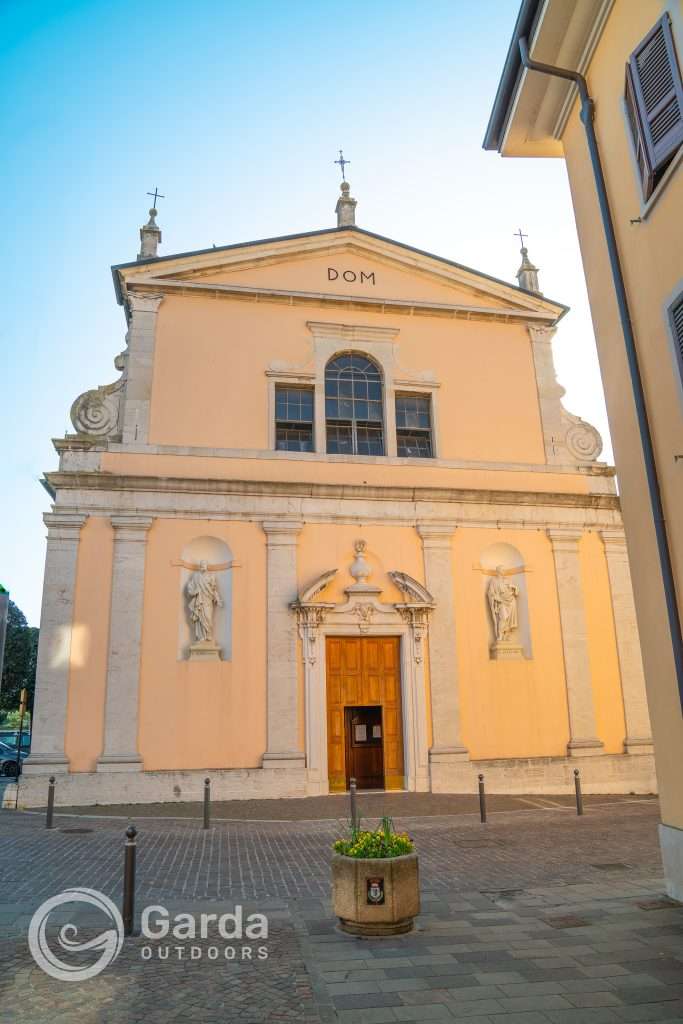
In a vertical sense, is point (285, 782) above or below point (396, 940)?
above

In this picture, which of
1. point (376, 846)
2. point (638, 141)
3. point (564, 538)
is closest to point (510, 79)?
point (638, 141)

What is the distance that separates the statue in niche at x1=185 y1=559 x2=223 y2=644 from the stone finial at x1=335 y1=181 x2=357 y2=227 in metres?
10.8

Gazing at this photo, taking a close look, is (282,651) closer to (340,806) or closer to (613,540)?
(340,806)

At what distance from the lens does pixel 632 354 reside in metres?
7.87

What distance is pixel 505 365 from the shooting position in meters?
20.2

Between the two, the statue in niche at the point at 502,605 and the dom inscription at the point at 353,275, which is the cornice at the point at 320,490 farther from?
the dom inscription at the point at 353,275

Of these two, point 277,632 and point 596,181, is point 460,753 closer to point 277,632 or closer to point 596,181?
point 277,632

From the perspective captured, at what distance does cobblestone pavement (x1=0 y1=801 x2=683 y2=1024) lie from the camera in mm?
4961

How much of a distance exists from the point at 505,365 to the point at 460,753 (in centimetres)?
1005

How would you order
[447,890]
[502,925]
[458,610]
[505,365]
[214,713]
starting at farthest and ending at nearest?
[505,365], [458,610], [214,713], [447,890], [502,925]

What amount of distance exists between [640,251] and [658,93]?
56.1 inches

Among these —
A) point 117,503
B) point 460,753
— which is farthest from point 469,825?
point 117,503

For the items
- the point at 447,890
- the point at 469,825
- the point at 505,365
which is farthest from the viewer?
the point at 505,365

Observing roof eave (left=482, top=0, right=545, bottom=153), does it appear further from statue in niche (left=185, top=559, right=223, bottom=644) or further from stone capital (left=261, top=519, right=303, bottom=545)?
statue in niche (left=185, top=559, right=223, bottom=644)
